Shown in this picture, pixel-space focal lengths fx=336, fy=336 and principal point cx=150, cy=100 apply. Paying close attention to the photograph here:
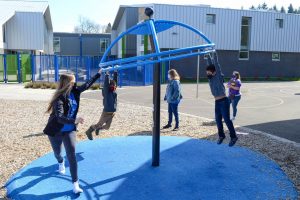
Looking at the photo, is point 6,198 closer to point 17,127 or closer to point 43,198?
point 43,198

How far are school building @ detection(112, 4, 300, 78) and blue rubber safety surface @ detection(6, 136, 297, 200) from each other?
2411 cm

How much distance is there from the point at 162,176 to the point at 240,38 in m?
31.6

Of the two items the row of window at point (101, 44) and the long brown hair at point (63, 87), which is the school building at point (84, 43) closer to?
the row of window at point (101, 44)

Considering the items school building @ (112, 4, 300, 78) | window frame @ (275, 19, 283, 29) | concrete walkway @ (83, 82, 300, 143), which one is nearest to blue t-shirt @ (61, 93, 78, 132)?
concrete walkway @ (83, 82, 300, 143)

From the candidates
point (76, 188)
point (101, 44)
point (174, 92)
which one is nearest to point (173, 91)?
point (174, 92)

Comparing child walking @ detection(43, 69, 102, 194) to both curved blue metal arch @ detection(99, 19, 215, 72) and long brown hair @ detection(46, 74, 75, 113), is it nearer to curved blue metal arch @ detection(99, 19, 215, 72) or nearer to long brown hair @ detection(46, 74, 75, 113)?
long brown hair @ detection(46, 74, 75, 113)

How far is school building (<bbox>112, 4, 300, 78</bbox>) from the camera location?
3272 centimetres

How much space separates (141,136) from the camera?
918 cm

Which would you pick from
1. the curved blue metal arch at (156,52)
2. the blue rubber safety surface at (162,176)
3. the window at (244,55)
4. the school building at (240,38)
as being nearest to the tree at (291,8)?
the school building at (240,38)

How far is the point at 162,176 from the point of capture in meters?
6.16

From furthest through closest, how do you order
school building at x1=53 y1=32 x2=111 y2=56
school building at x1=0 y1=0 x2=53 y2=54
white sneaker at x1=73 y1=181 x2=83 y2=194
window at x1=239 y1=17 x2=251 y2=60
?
school building at x1=53 y1=32 x2=111 y2=56
window at x1=239 y1=17 x2=251 y2=60
school building at x1=0 y1=0 x2=53 y2=54
white sneaker at x1=73 y1=181 x2=83 y2=194

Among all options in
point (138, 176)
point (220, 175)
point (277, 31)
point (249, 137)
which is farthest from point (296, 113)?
point (277, 31)

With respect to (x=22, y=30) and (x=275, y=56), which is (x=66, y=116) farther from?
(x=275, y=56)

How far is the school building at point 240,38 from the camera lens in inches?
1288
